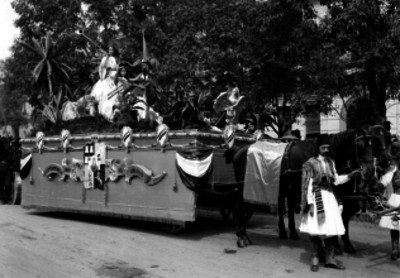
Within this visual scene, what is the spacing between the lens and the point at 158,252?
7.63m

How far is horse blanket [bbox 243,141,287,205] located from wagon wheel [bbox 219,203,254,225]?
0.58 metres

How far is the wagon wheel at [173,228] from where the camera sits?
29.1 feet

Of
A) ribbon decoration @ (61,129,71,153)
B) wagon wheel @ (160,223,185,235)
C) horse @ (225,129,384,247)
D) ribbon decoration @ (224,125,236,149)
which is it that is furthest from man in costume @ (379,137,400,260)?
ribbon decoration @ (61,129,71,153)

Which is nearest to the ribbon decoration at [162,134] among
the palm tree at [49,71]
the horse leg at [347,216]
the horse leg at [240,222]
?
the horse leg at [240,222]

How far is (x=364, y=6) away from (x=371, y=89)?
2.20 m

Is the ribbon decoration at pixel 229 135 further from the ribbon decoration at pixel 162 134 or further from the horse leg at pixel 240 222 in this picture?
the ribbon decoration at pixel 162 134

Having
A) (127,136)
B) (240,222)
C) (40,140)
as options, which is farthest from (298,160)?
(40,140)

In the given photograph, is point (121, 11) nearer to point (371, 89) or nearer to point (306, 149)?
point (371, 89)

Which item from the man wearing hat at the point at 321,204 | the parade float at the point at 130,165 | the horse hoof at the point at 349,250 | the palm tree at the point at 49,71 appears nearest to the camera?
the man wearing hat at the point at 321,204

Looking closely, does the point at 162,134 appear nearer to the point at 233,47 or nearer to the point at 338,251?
the point at 338,251

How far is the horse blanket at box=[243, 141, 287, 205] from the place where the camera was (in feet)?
24.6

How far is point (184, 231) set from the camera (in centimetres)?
945

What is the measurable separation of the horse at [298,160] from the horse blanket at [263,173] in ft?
0.47

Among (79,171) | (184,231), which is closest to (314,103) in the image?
(184,231)
